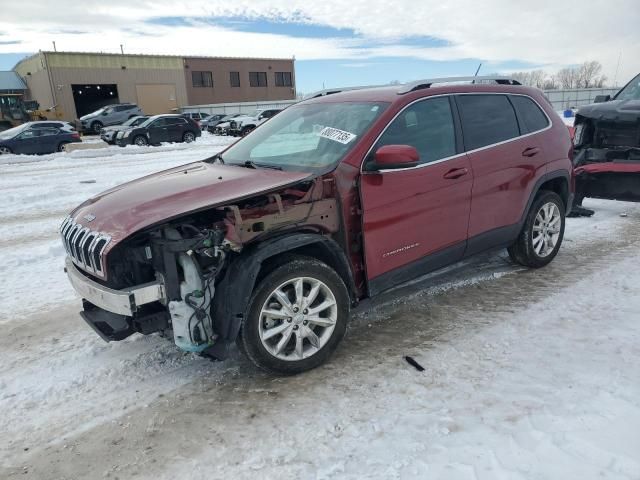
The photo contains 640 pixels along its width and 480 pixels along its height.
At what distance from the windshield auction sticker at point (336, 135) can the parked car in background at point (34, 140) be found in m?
20.1

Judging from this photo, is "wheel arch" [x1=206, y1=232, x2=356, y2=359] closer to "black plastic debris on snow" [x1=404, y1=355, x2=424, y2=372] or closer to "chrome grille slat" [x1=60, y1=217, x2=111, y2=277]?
"chrome grille slat" [x1=60, y1=217, x2=111, y2=277]

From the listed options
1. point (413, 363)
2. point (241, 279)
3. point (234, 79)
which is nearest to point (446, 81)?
point (413, 363)

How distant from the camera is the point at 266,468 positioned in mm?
2520

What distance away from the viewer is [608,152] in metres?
7.01

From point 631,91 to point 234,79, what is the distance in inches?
2221

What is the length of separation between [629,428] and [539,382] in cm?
57

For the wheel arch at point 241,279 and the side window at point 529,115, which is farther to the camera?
the side window at point 529,115

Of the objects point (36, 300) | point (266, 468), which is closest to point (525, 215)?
point (266, 468)

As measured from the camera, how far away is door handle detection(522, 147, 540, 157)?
4712 mm

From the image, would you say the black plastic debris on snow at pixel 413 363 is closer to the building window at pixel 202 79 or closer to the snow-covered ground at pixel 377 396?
the snow-covered ground at pixel 377 396

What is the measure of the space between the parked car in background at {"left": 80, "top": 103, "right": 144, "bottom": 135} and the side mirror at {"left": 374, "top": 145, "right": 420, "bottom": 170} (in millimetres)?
34678

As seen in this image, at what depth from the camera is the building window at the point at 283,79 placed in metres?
62.9

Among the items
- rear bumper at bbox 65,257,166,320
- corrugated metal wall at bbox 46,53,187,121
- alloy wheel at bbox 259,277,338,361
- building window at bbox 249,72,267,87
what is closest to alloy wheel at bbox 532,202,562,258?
alloy wheel at bbox 259,277,338,361

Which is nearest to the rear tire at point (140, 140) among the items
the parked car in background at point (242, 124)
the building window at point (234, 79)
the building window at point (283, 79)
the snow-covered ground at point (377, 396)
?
the parked car in background at point (242, 124)
